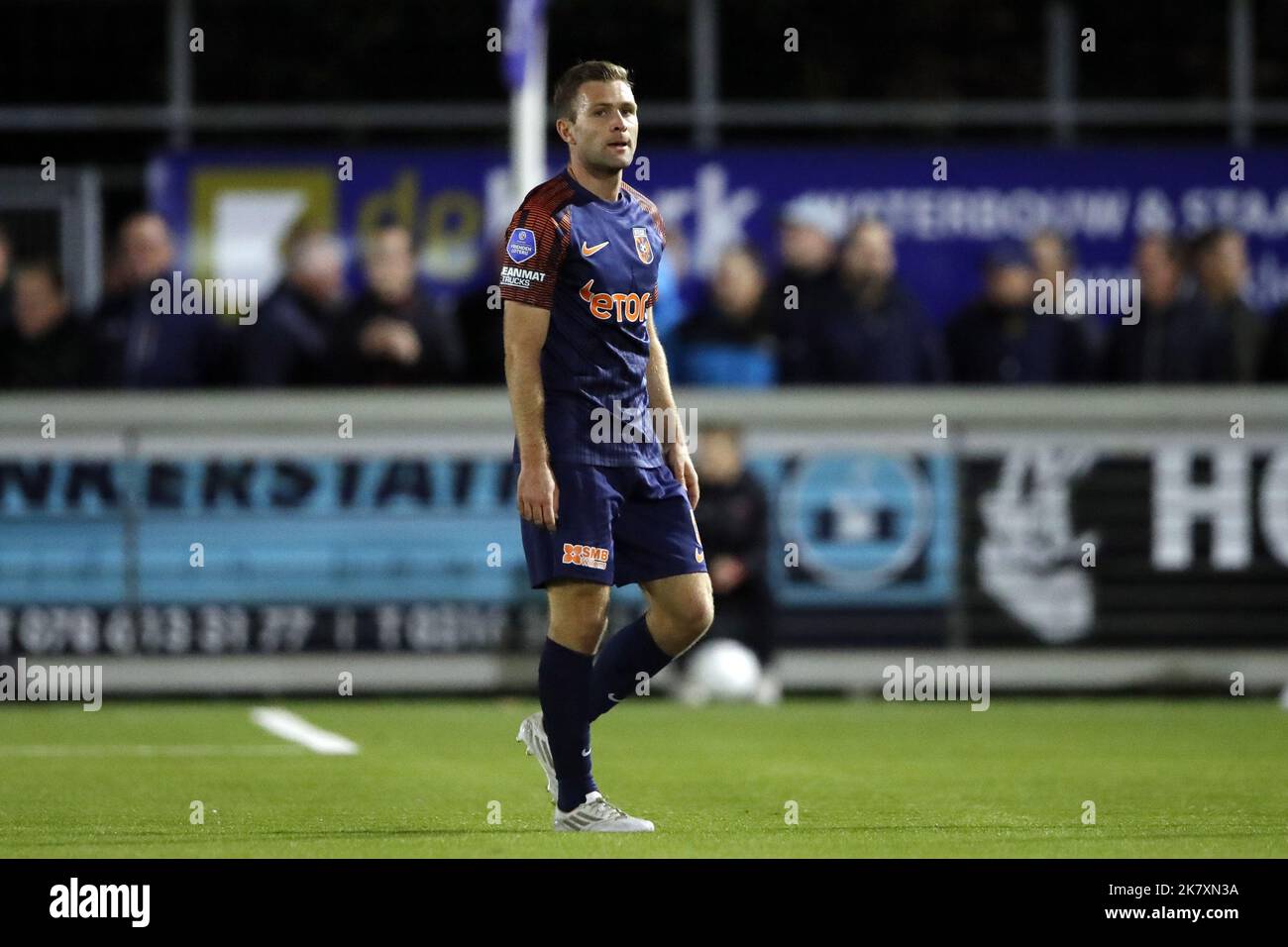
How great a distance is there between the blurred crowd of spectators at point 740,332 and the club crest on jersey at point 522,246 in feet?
24.5

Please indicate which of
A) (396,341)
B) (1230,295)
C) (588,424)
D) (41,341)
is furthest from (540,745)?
(1230,295)

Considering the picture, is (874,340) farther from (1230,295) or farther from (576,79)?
(576,79)

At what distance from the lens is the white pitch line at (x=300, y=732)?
1155cm

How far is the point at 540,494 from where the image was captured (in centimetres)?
769

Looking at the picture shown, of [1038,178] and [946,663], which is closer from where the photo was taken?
[946,663]

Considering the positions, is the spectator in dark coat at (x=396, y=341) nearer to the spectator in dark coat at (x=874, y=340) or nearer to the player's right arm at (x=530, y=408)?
the spectator in dark coat at (x=874, y=340)

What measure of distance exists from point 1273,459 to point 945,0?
6.59 meters

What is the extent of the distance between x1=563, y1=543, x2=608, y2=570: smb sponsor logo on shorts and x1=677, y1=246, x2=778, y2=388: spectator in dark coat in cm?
760

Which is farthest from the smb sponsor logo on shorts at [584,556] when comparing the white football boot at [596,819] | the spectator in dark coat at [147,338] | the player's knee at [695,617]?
the spectator in dark coat at [147,338]
